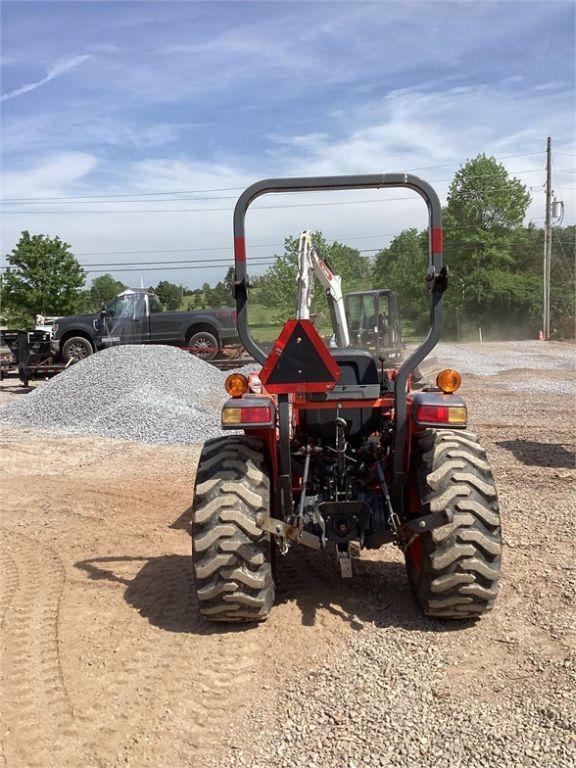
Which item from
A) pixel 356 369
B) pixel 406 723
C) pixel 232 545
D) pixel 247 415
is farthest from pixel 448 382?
pixel 406 723

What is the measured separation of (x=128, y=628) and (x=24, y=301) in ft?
112

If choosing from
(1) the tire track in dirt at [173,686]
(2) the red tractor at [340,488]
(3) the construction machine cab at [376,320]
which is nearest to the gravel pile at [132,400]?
(3) the construction machine cab at [376,320]

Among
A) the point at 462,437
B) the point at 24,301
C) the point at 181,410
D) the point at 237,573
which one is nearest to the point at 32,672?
the point at 237,573

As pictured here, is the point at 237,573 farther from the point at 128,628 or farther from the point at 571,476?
the point at 571,476

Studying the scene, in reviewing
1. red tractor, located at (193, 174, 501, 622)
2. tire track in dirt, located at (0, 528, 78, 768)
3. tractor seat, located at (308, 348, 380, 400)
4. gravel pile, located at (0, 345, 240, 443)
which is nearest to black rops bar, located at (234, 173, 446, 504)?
red tractor, located at (193, 174, 501, 622)

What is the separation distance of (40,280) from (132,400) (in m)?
26.5

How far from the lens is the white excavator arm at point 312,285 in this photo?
822 cm

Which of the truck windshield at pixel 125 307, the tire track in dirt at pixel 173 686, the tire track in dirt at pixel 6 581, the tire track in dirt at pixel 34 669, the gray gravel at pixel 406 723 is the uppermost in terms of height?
the truck windshield at pixel 125 307

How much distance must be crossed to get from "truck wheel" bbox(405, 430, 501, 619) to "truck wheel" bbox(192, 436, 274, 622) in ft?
3.05

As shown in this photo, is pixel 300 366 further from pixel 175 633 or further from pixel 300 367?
pixel 175 633

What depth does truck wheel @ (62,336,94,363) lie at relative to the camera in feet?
63.7

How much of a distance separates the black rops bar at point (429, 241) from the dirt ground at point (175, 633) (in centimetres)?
123

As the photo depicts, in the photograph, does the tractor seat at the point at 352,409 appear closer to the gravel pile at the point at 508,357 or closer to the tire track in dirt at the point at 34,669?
the tire track in dirt at the point at 34,669

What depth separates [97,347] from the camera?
1970 cm
